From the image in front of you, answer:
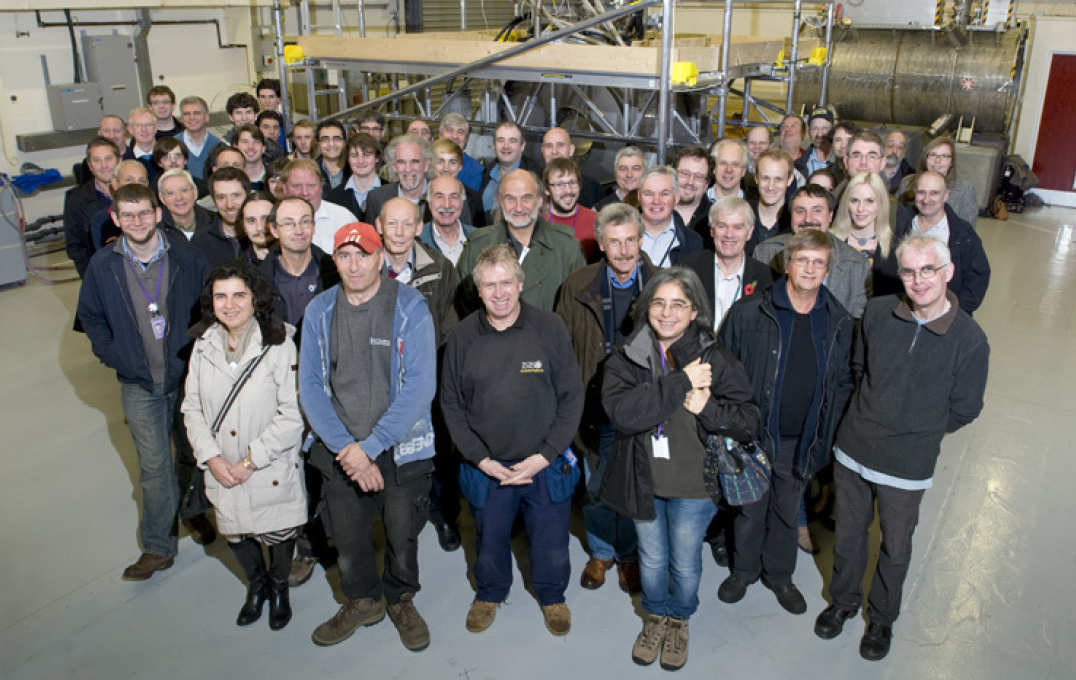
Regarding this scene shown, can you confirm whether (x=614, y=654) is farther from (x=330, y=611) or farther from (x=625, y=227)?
(x=625, y=227)

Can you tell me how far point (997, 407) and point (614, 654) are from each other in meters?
3.44

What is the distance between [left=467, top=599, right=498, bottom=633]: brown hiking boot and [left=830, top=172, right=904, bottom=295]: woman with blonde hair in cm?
225

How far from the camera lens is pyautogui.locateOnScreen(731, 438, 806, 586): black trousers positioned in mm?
3221

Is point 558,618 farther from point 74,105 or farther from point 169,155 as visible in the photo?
point 74,105

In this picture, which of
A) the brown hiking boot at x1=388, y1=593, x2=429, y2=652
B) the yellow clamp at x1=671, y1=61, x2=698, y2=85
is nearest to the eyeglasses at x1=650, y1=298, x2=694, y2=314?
the brown hiking boot at x1=388, y1=593, x2=429, y2=652

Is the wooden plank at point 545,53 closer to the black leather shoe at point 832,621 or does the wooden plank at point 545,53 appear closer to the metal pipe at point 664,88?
the metal pipe at point 664,88

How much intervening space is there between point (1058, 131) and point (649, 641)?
10890mm

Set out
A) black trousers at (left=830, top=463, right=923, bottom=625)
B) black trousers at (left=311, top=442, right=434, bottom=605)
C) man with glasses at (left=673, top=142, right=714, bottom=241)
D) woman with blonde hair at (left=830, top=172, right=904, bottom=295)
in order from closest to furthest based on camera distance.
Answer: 1. black trousers at (left=830, top=463, right=923, bottom=625)
2. black trousers at (left=311, top=442, right=434, bottom=605)
3. woman with blonde hair at (left=830, top=172, right=904, bottom=295)
4. man with glasses at (left=673, top=142, right=714, bottom=241)

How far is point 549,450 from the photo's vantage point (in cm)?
304

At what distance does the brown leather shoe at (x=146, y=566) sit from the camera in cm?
362

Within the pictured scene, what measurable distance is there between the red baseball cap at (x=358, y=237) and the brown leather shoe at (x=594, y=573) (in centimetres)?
166

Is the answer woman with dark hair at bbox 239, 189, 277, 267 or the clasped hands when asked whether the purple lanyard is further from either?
the clasped hands

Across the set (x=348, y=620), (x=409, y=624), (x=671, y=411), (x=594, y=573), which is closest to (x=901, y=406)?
(x=671, y=411)

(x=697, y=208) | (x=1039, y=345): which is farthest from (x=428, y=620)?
(x=1039, y=345)
